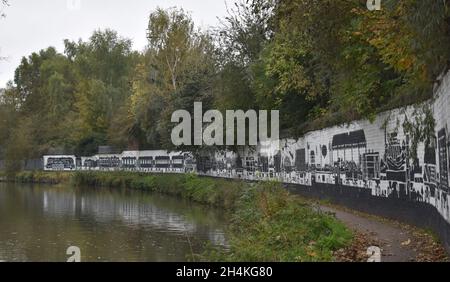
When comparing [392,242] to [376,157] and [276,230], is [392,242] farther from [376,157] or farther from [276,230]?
[376,157]

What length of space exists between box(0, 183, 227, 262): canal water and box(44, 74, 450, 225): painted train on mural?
4.18 metres

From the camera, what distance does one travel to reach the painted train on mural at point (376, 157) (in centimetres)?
1190

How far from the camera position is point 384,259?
1084 centimetres

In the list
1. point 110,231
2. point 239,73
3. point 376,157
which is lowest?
point 110,231

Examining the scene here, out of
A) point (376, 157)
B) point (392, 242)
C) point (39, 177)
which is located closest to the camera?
point (392, 242)

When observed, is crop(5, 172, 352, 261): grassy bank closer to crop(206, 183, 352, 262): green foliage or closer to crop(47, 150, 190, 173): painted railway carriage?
crop(206, 183, 352, 262): green foliage

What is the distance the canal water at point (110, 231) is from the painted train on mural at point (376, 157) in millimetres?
4184

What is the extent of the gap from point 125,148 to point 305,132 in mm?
40270

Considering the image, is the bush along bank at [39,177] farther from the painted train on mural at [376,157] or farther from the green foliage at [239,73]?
the painted train on mural at [376,157]

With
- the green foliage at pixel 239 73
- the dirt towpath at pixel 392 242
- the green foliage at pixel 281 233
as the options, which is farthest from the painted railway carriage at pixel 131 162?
the dirt towpath at pixel 392 242

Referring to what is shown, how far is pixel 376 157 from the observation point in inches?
715

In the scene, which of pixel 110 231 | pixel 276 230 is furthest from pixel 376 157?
pixel 110 231

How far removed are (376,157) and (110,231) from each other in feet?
33.4
